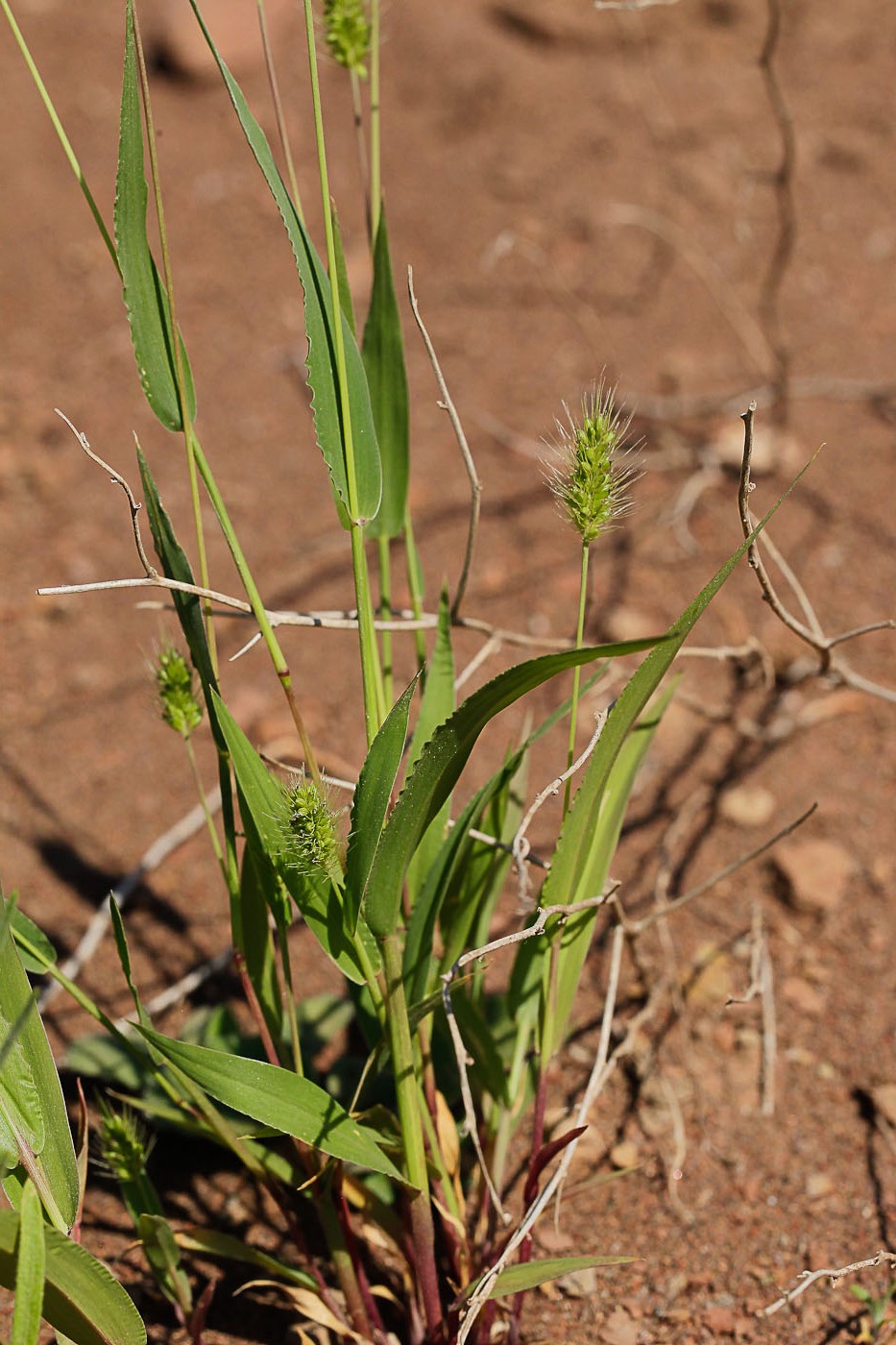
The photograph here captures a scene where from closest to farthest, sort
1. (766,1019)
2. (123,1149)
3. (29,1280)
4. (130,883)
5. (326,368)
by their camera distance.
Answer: (29,1280), (326,368), (123,1149), (766,1019), (130,883)

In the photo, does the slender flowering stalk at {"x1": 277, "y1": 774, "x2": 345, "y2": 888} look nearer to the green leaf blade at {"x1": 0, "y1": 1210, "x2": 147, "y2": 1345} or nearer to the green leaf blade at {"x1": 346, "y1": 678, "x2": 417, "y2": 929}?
the green leaf blade at {"x1": 346, "y1": 678, "x2": 417, "y2": 929}

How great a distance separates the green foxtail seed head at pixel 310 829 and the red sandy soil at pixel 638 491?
0.53 meters

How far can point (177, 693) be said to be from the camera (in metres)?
0.89

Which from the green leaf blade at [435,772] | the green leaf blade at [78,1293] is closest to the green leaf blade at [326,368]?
the green leaf blade at [435,772]

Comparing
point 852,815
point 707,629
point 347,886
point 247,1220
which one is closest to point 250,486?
point 707,629

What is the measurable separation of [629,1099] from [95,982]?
0.59 meters

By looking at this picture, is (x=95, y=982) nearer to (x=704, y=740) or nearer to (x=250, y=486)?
(x=704, y=740)

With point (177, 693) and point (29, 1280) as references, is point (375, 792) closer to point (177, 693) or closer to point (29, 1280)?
point (177, 693)

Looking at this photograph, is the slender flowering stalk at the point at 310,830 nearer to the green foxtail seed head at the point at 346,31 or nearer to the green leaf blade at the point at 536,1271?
the green leaf blade at the point at 536,1271

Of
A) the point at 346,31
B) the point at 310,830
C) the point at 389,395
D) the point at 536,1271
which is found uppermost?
the point at 346,31

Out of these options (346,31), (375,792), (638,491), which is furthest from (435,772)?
(638,491)

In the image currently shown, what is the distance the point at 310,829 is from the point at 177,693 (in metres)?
0.19

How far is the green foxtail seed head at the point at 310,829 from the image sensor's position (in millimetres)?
756

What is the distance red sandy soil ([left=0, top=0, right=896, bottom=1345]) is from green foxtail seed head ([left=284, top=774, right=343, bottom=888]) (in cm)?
53
